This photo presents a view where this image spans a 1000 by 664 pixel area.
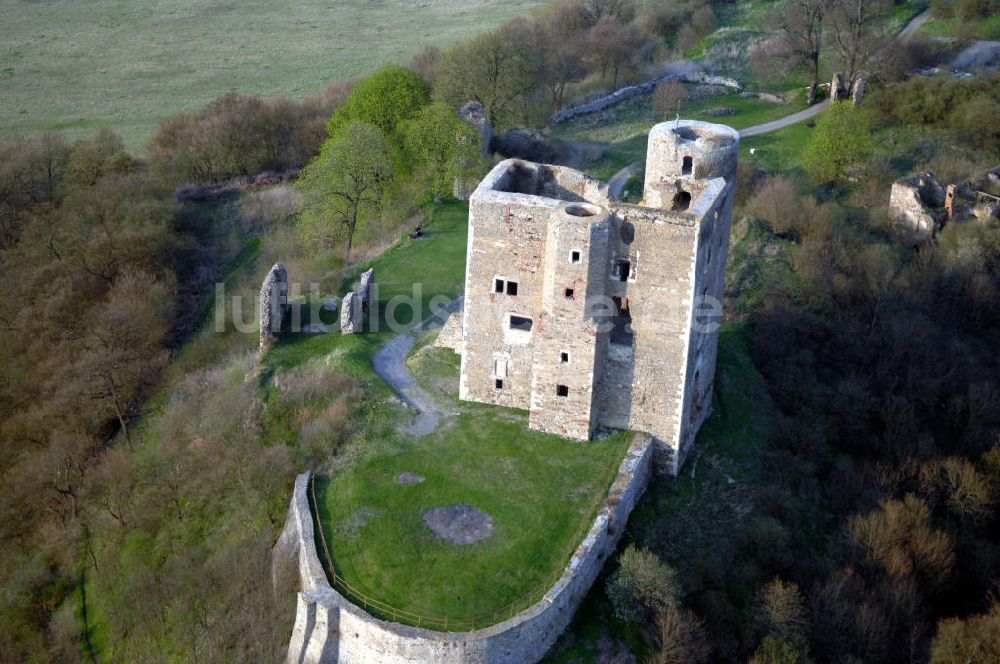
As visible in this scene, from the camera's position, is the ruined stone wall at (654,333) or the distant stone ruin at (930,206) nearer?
the ruined stone wall at (654,333)

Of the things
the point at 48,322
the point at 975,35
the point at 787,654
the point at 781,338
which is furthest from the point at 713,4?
the point at 787,654

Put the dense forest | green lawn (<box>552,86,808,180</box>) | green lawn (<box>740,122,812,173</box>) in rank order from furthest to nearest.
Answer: green lawn (<box>552,86,808,180</box>) → green lawn (<box>740,122,812,173</box>) → the dense forest

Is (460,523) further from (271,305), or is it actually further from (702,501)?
(271,305)

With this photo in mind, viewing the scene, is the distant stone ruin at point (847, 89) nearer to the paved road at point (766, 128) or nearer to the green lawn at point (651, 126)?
the paved road at point (766, 128)

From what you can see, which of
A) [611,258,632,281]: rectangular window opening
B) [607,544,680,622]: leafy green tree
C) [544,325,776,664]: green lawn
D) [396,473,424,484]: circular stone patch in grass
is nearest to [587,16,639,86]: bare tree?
[544,325,776,664]: green lawn

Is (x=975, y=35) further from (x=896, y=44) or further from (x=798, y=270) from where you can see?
(x=798, y=270)

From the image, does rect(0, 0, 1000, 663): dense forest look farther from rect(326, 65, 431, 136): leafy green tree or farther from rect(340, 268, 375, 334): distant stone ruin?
rect(340, 268, 375, 334): distant stone ruin

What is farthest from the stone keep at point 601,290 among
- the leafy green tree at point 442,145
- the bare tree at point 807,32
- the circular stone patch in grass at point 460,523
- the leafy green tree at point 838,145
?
the bare tree at point 807,32
